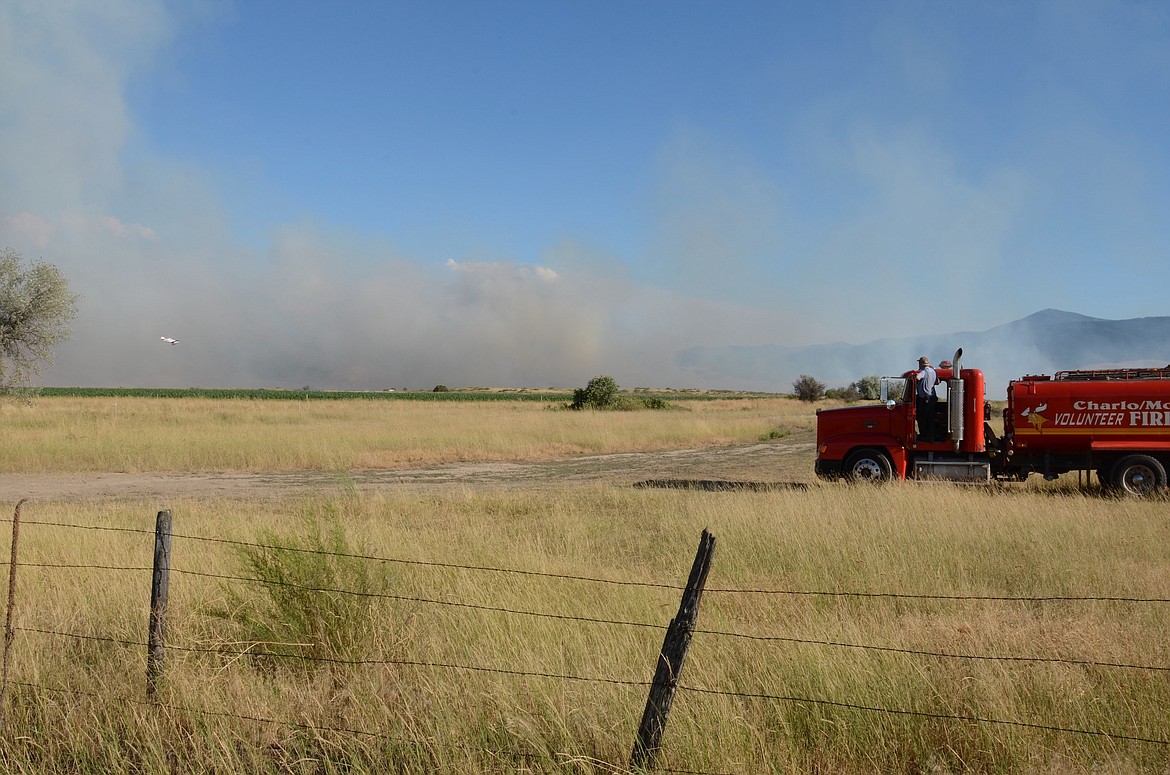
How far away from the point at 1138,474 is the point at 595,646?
14.1 meters

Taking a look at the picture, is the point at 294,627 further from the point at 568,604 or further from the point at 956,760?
the point at 956,760

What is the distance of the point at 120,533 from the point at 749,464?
18.7m

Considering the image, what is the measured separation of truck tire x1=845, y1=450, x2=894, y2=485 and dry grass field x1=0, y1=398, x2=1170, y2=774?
3.72 m

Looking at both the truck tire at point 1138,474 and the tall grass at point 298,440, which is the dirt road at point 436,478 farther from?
the truck tire at point 1138,474

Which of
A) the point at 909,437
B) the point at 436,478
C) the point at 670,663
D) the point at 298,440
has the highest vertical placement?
the point at 909,437

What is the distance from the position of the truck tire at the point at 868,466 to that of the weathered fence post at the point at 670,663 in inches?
502

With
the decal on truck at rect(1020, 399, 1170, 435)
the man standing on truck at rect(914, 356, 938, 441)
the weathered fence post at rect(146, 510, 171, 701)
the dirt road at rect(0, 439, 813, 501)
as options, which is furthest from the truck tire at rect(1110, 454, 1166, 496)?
the weathered fence post at rect(146, 510, 171, 701)

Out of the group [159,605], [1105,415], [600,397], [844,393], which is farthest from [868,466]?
[844,393]

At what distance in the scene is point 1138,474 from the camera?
1505cm

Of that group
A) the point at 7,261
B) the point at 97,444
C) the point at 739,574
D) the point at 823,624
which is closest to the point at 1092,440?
the point at 739,574

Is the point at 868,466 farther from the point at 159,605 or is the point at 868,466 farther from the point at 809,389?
the point at 809,389

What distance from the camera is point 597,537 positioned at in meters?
11.3

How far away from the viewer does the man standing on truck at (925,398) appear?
15.6 metres

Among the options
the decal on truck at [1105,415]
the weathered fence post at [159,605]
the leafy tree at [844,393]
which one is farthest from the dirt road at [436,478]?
the leafy tree at [844,393]
